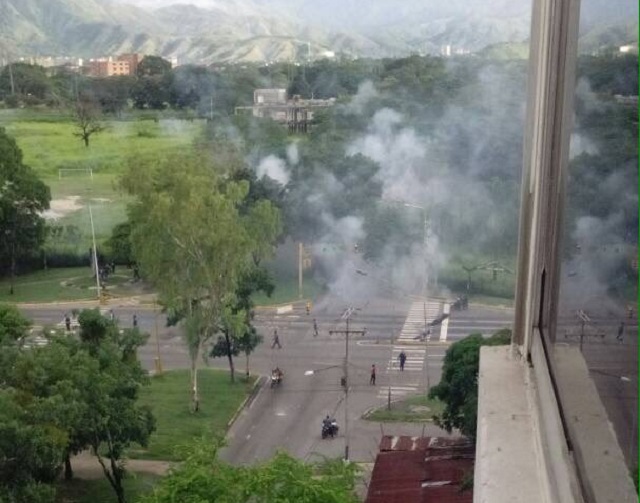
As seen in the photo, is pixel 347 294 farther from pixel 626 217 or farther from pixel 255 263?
pixel 626 217

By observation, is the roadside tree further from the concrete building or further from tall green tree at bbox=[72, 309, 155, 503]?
the concrete building

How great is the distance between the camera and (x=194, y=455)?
284 cm

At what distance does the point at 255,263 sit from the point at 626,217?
5023 millimetres

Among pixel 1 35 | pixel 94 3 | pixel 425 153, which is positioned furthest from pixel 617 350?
pixel 94 3

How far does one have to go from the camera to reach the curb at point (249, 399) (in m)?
4.65

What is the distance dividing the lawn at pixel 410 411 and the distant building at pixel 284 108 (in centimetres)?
230

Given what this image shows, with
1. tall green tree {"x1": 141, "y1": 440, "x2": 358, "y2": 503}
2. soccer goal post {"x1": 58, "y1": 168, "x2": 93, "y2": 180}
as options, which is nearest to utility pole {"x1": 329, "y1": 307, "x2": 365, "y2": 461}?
tall green tree {"x1": 141, "y1": 440, "x2": 358, "y2": 503}

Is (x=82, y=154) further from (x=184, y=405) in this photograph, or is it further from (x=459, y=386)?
(x=459, y=386)

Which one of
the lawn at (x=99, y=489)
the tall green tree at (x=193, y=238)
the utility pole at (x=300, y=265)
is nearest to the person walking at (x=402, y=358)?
the utility pole at (x=300, y=265)

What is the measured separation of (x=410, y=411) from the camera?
4.52 metres

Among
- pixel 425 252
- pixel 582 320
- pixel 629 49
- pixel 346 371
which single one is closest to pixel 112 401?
pixel 346 371

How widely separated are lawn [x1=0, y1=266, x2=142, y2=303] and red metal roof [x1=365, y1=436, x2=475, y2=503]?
2396 mm

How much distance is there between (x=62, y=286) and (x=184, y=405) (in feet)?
5.18

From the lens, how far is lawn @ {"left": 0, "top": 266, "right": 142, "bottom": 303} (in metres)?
5.70
